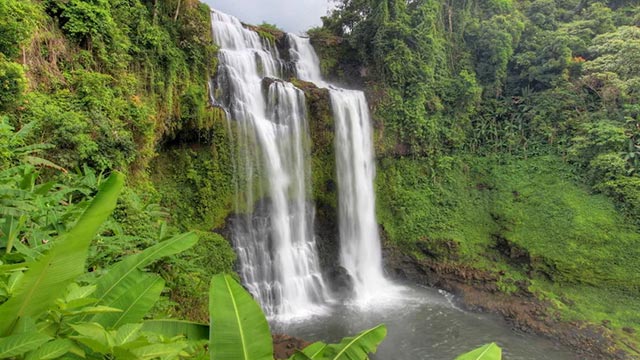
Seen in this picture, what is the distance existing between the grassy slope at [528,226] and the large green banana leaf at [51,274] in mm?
14725

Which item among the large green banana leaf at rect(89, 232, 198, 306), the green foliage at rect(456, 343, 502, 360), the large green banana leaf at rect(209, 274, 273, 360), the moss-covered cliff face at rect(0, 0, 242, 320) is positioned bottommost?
the green foliage at rect(456, 343, 502, 360)

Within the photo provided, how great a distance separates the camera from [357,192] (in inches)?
603

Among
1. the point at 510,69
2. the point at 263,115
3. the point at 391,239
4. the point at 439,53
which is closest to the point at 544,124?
the point at 510,69

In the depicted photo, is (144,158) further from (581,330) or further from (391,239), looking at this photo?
(581,330)

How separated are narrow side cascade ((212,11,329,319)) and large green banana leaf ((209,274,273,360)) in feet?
35.1

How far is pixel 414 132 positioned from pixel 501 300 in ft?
25.8

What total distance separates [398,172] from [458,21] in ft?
32.2

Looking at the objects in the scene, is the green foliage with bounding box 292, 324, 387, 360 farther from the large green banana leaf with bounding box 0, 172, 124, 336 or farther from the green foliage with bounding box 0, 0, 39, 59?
the green foliage with bounding box 0, 0, 39, 59

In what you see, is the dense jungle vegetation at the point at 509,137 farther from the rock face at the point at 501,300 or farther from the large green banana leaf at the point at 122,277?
the large green banana leaf at the point at 122,277

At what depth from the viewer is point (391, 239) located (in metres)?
15.8


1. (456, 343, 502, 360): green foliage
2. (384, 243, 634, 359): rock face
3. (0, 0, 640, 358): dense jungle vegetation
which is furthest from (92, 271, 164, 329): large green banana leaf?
(384, 243, 634, 359): rock face

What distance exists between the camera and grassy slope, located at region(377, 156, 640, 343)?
1287 centimetres

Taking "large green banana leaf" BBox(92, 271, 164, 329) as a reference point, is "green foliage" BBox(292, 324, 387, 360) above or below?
below

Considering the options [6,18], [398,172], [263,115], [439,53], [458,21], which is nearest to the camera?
[6,18]
